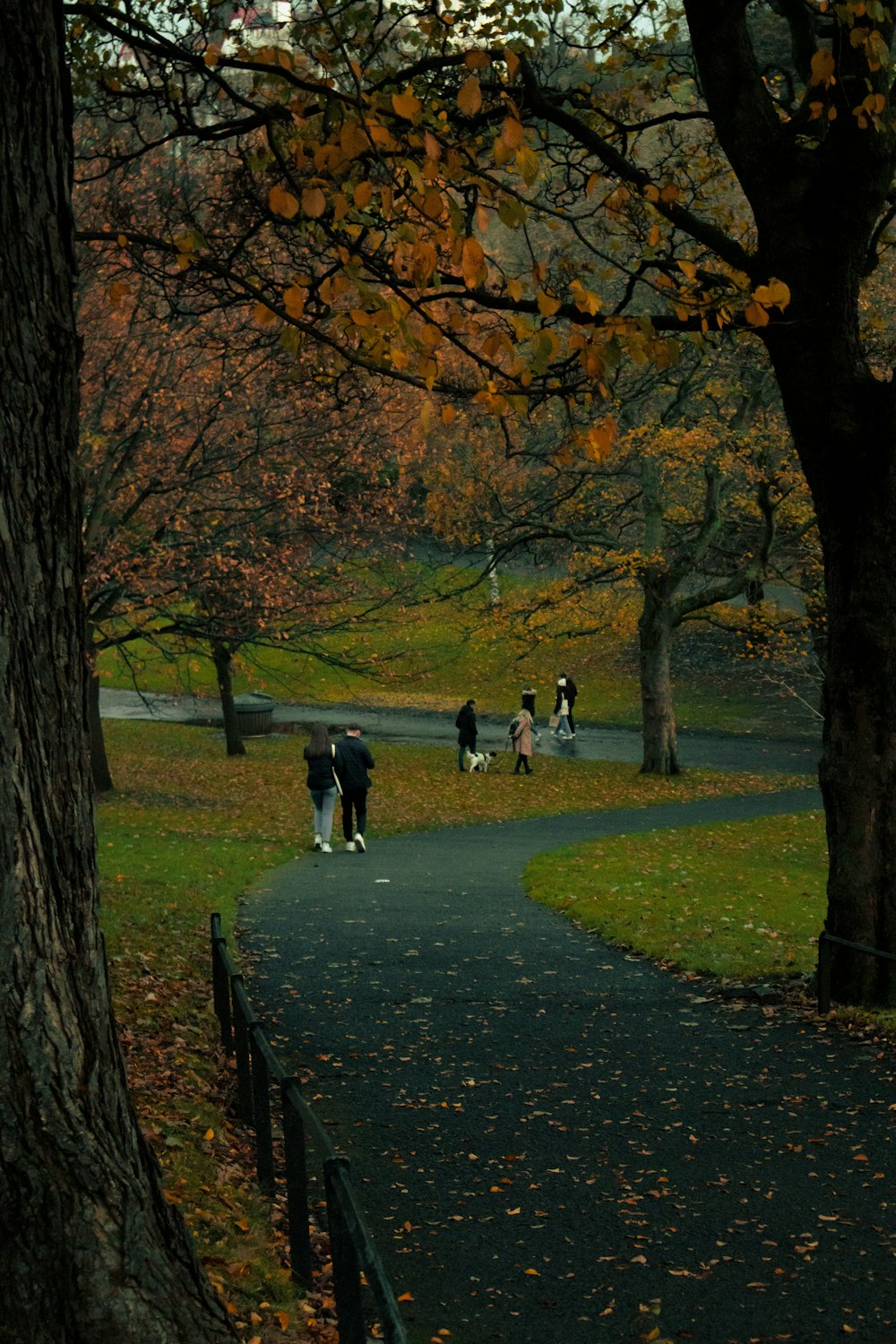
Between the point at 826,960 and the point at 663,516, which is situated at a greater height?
the point at 663,516

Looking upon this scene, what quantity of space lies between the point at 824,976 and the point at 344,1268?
7.15m

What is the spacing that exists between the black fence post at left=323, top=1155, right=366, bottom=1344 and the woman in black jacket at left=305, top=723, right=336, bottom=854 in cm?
1589

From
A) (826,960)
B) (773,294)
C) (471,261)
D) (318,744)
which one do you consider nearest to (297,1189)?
(471,261)

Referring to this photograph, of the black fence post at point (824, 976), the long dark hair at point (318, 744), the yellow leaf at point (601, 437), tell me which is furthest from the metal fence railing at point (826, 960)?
the long dark hair at point (318, 744)

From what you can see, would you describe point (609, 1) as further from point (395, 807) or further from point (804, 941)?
point (395, 807)

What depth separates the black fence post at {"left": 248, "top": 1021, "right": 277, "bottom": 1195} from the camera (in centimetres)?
621

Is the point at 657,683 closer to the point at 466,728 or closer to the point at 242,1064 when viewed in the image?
the point at 466,728

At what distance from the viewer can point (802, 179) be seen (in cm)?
989

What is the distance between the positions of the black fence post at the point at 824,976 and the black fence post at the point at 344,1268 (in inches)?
267

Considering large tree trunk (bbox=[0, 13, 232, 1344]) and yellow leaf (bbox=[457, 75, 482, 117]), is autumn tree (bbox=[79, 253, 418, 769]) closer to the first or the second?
yellow leaf (bbox=[457, 75, 482, 117])

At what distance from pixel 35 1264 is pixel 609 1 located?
1225cm

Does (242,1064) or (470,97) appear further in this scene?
(242,1064)

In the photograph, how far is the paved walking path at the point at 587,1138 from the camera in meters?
5.73

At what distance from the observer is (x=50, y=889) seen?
3881 millimetres
